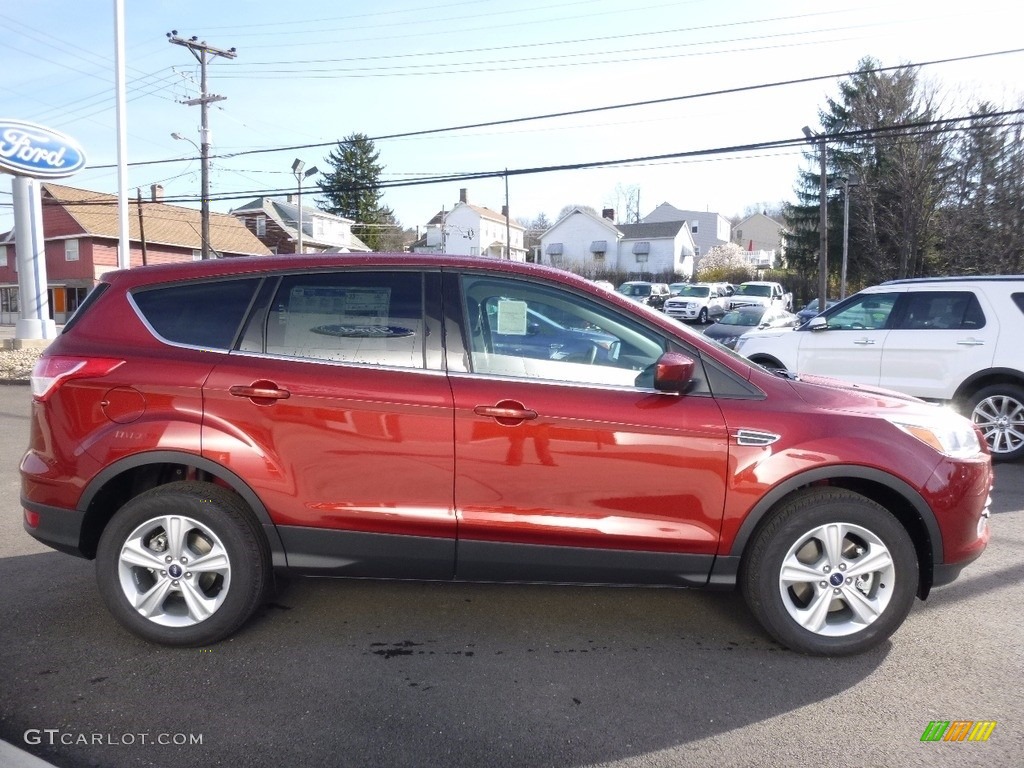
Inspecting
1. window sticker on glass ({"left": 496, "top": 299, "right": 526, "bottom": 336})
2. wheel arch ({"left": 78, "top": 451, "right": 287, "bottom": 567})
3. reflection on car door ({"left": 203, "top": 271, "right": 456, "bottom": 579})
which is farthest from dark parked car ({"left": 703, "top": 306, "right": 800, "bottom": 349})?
wheel arch ({"left": 78, "top": 451, "right": 287, "bottom": 567})

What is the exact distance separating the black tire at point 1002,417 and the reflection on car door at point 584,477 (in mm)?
5811

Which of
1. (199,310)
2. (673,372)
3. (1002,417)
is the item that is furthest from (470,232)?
(673,372)

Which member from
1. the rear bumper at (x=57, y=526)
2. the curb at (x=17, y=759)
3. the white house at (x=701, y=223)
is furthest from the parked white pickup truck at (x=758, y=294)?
the white house at (x=701, y=223)

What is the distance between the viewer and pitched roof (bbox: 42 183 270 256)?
4300cm

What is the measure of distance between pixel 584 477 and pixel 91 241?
1819 inches

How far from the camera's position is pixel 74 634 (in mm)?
3805

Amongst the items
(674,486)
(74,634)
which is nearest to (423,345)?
(674,486)

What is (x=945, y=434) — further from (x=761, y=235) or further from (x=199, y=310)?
(x=761, y=235)

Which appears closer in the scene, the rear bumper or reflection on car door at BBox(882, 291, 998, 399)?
the rear bumper

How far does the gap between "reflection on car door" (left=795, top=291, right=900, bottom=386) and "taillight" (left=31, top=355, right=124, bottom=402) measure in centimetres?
718

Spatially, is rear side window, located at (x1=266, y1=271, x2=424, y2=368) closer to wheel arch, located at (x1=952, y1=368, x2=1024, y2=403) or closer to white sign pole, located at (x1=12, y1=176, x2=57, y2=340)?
wheel arch, located at (x1=952, y1=368, x2=1024, y2=403)

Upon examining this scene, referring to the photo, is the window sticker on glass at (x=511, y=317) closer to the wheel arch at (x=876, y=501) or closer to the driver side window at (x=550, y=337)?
the driver side window at (x=550, y=337)

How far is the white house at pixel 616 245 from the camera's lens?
6969cm

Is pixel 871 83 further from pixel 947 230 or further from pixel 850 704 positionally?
pixel 850 704
